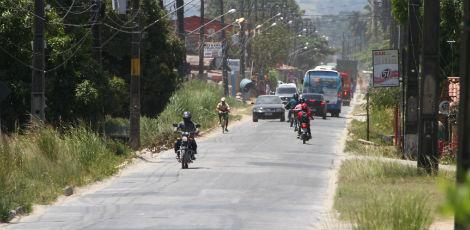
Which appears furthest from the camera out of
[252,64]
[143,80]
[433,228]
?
[252,64]

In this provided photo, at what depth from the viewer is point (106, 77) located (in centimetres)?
3625

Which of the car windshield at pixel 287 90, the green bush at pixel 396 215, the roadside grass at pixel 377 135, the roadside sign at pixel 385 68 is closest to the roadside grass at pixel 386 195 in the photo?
the green bush at pixel 396 215

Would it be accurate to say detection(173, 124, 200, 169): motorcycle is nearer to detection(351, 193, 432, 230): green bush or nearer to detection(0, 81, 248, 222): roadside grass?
detection(0, 81, 248, 222): roadside grass

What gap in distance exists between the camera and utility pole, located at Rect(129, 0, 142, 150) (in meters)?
35.8

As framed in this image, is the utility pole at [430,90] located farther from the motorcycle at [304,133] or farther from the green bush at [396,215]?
the motorcycle at [304,133]

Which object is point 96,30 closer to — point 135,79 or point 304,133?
point 135,79

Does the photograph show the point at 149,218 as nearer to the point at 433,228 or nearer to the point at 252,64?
the point at 433,228

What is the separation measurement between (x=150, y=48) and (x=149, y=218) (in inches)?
1111

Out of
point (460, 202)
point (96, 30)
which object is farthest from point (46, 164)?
point (460, 202)

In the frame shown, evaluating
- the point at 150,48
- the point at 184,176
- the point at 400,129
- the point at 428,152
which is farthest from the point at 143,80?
the point at 428,152

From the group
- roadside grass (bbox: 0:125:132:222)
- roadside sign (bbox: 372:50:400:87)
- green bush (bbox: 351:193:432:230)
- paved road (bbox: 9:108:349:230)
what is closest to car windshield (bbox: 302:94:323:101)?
paved road (bbox: 9:108:349:230)

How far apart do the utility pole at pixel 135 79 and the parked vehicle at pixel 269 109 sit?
1047 inches

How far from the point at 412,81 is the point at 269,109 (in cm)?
3343

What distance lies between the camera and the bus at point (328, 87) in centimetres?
7675
